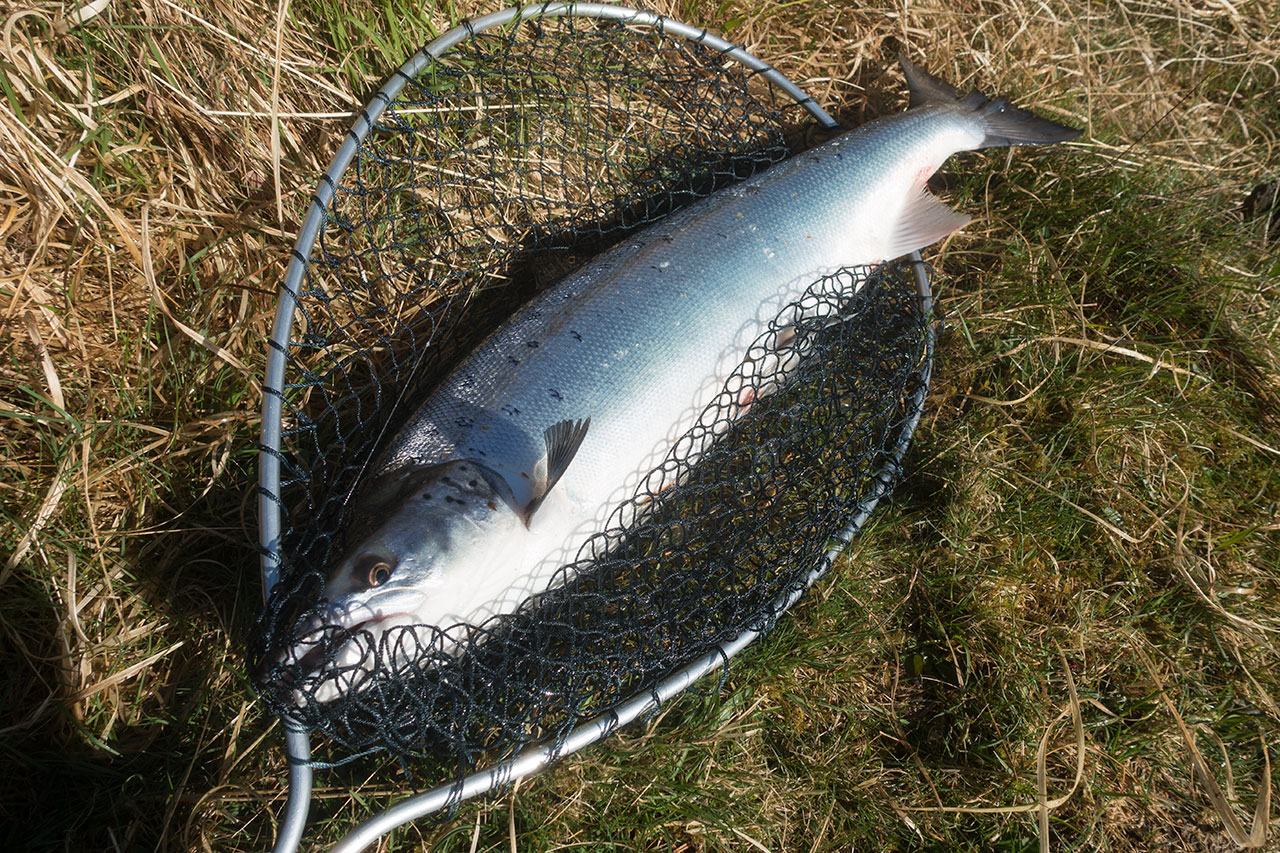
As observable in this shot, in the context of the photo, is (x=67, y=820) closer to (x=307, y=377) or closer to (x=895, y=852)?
(x=307, y=377)

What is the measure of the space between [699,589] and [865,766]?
2.99ft

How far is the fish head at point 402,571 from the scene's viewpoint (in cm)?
188

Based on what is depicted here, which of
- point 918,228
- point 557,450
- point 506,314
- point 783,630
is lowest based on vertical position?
point 783,630

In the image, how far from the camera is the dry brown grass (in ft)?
7.43

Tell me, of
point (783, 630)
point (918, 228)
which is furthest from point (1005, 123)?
point (783, 630)

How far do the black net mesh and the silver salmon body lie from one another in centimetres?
9

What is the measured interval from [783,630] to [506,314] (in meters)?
1.57

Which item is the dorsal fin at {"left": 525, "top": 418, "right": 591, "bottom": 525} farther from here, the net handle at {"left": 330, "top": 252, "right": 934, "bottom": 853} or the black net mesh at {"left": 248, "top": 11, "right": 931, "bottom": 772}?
the net handle at {"left": 330, "top": 252, "right": 934, "bottom": 853}

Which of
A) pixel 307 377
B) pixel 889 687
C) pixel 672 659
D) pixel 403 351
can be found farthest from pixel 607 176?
pixel 889 687

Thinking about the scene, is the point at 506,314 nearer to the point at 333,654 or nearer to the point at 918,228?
the point at 333,654

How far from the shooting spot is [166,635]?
93.5 inches

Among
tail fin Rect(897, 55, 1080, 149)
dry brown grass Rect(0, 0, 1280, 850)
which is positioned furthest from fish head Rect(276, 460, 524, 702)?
tail fin Rect(897, 55, 1080, 149)

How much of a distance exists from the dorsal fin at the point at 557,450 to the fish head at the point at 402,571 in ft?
0.30

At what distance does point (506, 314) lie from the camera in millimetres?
2832
